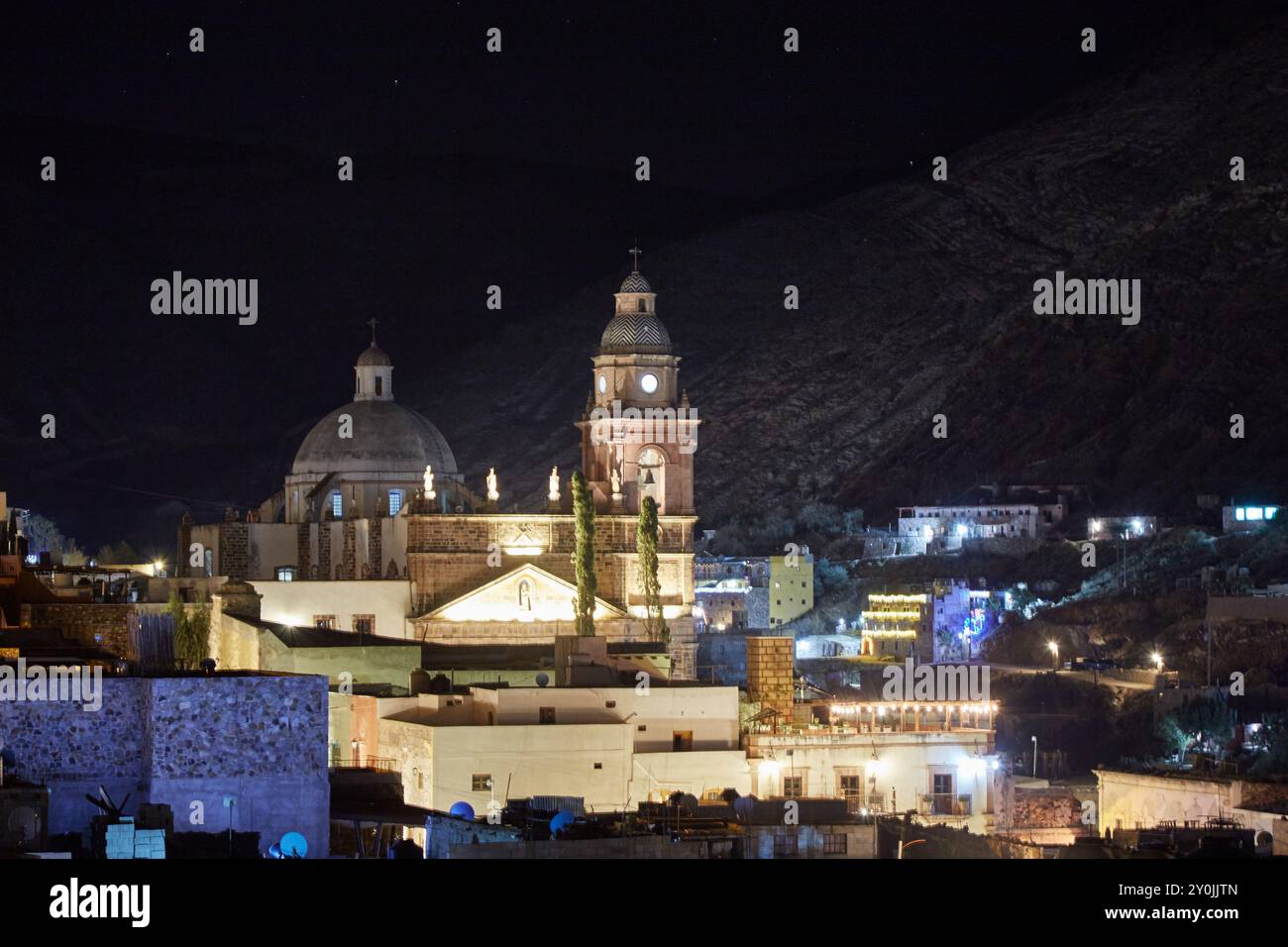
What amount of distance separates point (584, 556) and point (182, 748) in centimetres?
4620

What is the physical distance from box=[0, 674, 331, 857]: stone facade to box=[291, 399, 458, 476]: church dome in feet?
171

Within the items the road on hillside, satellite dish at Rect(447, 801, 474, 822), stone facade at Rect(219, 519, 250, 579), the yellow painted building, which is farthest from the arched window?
the yellow painted building

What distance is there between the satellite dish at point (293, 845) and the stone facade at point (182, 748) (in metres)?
0.45

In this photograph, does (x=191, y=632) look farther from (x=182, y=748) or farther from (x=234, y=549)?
(x=234, y=549)

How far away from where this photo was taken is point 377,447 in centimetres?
9125

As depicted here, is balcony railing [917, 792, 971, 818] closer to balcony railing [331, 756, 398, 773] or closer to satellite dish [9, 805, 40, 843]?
balcony railing [331, 756, 398, 773]

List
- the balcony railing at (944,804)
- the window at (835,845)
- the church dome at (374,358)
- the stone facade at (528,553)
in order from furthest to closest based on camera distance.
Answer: the church dome at (374,358) < the stone facade at (528,553) < the balcony railing at (944,804) < the window at (835,845)

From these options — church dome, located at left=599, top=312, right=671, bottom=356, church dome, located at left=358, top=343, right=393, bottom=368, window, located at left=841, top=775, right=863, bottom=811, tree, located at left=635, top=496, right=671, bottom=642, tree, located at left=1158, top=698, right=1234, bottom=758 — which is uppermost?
church dome, located at left=599, top=312, right=671, bottom=356

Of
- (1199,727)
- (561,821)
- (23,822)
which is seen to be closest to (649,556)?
(1199,727)

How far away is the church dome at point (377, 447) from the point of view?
9125 centimetres

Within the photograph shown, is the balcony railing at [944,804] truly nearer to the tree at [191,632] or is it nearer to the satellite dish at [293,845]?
the tree at [191,632]

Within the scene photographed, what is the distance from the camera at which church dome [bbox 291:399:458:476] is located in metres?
91.2

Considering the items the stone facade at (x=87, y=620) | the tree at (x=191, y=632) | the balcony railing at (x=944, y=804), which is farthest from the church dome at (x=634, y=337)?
the balcony railing at (x=944, y=804)
